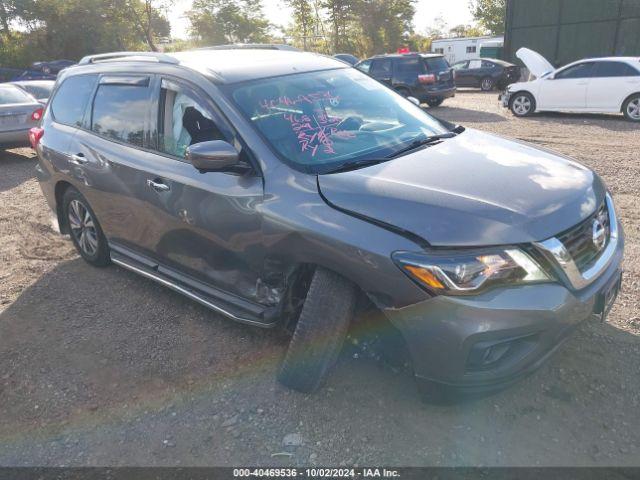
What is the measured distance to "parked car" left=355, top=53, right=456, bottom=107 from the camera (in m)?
15.1

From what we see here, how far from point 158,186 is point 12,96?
885 cm

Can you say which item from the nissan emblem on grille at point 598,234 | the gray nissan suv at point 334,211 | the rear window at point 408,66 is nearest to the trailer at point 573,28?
the rear window at point 408,66

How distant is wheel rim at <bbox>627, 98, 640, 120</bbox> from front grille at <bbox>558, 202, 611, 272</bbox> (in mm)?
10487

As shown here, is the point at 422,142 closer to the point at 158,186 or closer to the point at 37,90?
the point at 158,186

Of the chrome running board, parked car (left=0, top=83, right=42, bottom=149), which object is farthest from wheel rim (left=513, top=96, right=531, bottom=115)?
the chrome running board

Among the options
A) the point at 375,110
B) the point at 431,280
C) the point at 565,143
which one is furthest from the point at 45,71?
the point at 431,280

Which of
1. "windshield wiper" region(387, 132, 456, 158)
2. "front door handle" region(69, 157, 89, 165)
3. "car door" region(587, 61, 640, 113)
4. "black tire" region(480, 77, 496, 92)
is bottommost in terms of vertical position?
"black tire" region(480, 77, 496, 92)

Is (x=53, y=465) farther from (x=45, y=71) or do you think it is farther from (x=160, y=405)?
(x=45, y=71)

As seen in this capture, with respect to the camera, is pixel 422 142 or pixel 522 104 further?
pixel 522 104

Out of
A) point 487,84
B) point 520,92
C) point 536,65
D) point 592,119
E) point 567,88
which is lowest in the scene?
point 487,84

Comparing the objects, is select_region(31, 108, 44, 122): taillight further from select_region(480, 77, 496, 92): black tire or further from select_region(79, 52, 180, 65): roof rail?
select_region(480, 77, 496, 92): black tire

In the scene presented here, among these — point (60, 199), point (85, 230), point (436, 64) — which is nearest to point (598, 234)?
point (85, 230)

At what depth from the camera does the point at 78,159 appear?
4.29 meters

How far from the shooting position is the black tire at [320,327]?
2637 mm
